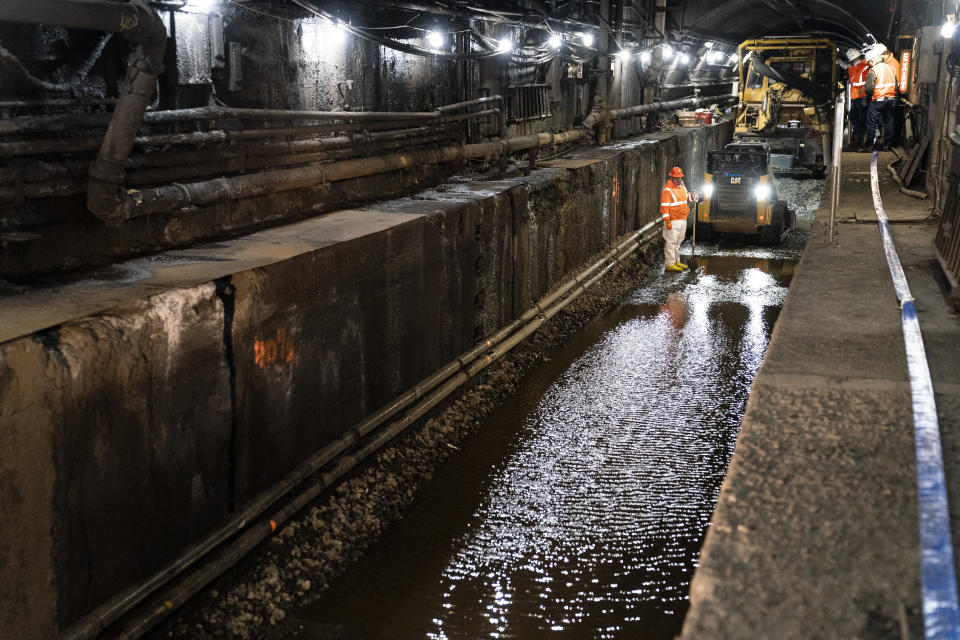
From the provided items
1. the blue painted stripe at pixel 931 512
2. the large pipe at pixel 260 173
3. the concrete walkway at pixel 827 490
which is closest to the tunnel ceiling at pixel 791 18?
the large pipe at pixel 260 173

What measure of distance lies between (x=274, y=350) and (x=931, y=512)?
164 inches

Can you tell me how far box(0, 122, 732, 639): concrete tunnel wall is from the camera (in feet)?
14.1

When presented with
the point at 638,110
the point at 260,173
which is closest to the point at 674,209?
the point at 638,110

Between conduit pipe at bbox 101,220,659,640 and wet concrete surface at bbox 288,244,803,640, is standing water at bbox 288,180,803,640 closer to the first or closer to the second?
wet concrete surface at bbox 288,244,803,640

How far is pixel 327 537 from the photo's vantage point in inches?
255

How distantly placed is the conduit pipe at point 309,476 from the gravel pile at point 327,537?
0.16m

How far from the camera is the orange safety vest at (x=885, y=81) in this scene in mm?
19984

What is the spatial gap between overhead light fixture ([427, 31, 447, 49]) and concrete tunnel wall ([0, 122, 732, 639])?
3.55 metres

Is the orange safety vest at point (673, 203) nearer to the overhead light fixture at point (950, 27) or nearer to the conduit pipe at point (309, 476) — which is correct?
the overhead light fixture at point (950, 27)

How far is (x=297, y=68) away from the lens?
30.5 ft

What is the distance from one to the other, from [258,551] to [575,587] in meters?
2.17

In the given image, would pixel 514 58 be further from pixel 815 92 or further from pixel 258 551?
pixel 815 92

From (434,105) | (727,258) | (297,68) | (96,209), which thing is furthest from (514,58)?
(96,209)

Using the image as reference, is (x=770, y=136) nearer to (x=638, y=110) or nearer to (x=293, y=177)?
(x=638, y=110)
